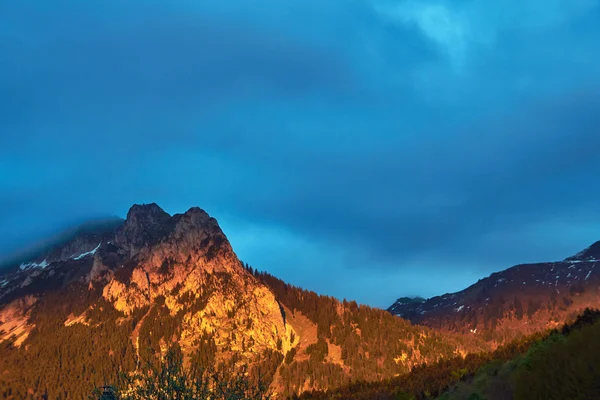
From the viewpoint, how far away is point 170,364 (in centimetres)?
2412

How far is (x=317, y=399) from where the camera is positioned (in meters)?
66.7

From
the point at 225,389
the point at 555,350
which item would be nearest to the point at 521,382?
the point at 555,350

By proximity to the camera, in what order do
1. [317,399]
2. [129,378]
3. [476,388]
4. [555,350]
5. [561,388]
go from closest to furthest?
[561,388]
[555,350]
[129,378]
[476,388]
[317,399]

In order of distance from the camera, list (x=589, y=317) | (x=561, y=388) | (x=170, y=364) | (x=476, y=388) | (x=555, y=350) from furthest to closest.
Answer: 1. (x=589, y=317)
2. (x=476, y=388)
3. (x=170, y=364)
4. (x=555, y=350)
5. (x=561, y=388)

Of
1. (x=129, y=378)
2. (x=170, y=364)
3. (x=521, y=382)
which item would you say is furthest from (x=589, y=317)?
(x=129, y=378)

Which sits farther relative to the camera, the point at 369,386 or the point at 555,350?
the point at 369,386

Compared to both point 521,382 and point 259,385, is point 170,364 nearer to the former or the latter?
point 259,385

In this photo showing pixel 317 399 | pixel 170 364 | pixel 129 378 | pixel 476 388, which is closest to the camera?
pixel 129 378

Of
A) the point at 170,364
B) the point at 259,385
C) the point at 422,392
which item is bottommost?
the point at 422,392

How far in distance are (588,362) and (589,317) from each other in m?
18.2

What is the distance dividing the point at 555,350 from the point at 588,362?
6.13 feet

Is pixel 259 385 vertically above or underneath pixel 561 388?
above

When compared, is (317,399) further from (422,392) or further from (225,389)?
(225,389)

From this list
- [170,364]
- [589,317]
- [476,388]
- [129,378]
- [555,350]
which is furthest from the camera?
[589,317]
